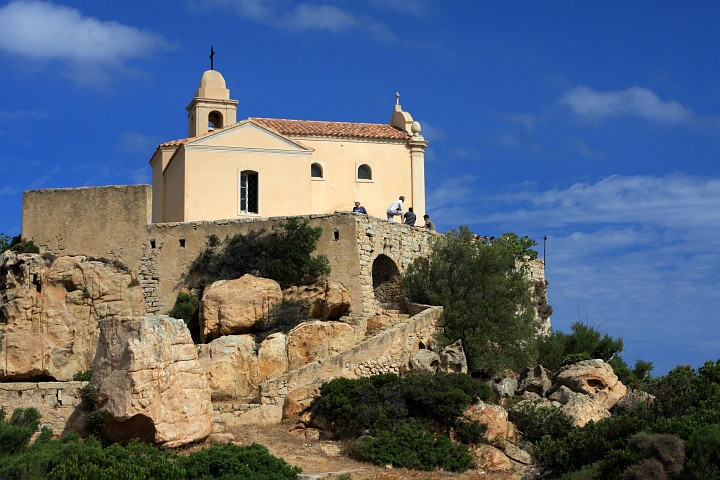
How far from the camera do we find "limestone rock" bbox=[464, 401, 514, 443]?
24.4 meters

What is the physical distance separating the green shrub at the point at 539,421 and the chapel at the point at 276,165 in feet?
39.7

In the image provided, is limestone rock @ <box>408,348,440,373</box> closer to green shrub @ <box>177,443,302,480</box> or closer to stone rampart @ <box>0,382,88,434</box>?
green shrub @ <box>177,443,302,480</box>

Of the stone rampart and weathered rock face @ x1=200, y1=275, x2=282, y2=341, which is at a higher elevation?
weathered rock face @ x1=200, y1=275, x2=282, y2=341

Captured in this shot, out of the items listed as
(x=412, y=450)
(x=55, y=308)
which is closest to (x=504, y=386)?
(x=412, y=450)

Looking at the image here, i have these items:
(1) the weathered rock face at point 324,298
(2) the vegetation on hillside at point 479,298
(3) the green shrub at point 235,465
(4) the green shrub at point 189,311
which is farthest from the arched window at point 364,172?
(3) the green shrub at point 235,465

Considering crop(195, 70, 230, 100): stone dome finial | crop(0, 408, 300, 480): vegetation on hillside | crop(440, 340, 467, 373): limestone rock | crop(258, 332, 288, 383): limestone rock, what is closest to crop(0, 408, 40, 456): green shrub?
crop(0, 408, 300, 480): vegetation on hillside

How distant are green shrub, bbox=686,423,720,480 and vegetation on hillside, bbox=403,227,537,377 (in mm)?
9317

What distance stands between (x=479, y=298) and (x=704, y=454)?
11471 millimetres

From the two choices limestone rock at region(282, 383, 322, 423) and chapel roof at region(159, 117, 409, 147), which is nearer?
limestone rock at region(282, 383, 322, 423)

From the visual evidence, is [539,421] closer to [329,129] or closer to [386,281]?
[386,281]

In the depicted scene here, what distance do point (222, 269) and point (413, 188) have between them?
9.64m

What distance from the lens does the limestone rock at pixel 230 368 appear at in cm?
2595

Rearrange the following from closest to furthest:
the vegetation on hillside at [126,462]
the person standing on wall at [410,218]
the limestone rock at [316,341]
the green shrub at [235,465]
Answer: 1. the vegetation on hillside at [126,462]
2. the green shrub at [235,465]
3. the limestone rock at [316,341]
4. the person standing on wall at [410,218]

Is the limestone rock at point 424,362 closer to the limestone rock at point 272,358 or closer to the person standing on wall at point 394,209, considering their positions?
the limestone rock at point 272,358
